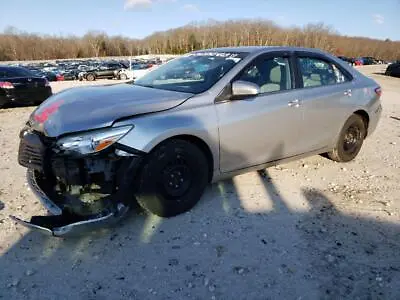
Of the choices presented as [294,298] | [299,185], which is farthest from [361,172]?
[294,298]

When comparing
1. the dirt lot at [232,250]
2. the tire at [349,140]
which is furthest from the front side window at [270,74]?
the tire at [349,140]

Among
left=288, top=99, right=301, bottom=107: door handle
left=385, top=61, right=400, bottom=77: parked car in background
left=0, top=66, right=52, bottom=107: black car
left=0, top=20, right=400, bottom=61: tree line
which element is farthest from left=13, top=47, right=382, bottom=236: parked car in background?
left=0, top=20, right=400, bottom=61: tree line

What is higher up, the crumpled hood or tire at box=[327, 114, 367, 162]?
the crumpled hood

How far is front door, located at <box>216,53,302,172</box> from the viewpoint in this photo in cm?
344

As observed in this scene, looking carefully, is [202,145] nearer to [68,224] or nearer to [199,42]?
[68,224]

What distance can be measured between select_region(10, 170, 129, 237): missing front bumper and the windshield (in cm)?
139

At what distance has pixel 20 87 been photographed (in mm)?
9547

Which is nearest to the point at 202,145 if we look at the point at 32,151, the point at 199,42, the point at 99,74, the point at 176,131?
the point at 176,131

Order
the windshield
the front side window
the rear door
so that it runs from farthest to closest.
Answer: the rear door → the front side window → the windshield

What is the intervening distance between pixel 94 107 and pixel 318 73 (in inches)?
112

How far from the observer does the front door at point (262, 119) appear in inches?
135

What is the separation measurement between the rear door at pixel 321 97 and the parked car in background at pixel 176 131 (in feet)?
0.05

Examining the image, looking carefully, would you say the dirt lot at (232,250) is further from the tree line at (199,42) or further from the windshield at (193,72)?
the tree line at (199,42)

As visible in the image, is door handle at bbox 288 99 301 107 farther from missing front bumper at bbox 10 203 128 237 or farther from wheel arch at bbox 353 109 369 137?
missing front bumper at bbox 10 203 128 237
